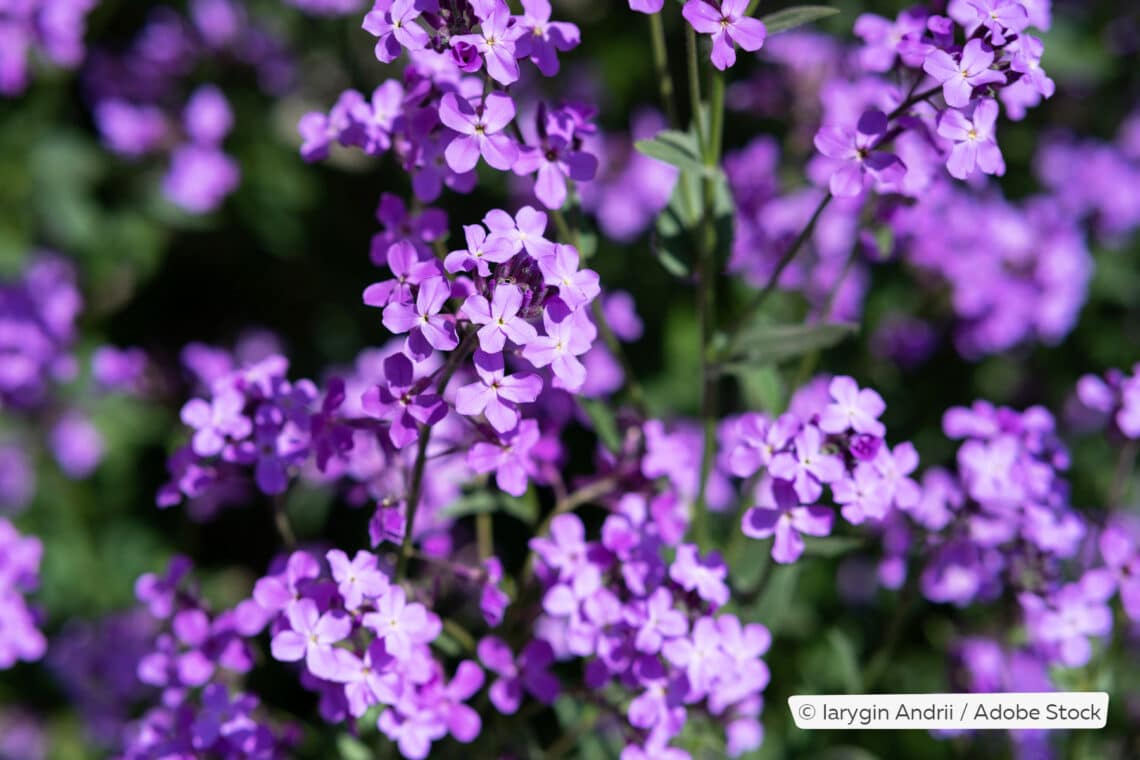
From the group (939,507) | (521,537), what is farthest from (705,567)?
(521,537)

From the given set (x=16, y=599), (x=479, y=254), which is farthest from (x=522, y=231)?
(x=16, y=599)

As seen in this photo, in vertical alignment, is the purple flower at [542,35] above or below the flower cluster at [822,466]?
above

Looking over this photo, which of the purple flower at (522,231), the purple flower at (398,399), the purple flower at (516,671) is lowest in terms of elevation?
the purple flower at (516,671)

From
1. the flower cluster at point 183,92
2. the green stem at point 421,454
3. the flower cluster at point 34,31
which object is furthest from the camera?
the flower cluster at point 183,92

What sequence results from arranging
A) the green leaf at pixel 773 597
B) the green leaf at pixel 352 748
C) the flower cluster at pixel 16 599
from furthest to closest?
the flower cluster at pixel 16 599, the green leaf at pixel 773 597, the green leaf at pixel 352 748

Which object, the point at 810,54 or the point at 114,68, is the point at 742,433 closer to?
the point at 810,54

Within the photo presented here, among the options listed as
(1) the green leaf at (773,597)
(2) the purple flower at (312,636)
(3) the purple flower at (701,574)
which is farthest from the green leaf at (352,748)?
(1) the green leaf at (773,597)

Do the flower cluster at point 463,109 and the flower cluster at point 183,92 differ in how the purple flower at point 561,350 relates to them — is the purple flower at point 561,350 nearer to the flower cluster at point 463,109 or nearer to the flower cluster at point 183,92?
the flower cluster at point 463,109

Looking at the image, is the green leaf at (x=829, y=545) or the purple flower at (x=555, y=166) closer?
the purple flower at (x=555, y=166)

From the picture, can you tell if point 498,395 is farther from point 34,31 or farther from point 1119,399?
point 34,31
